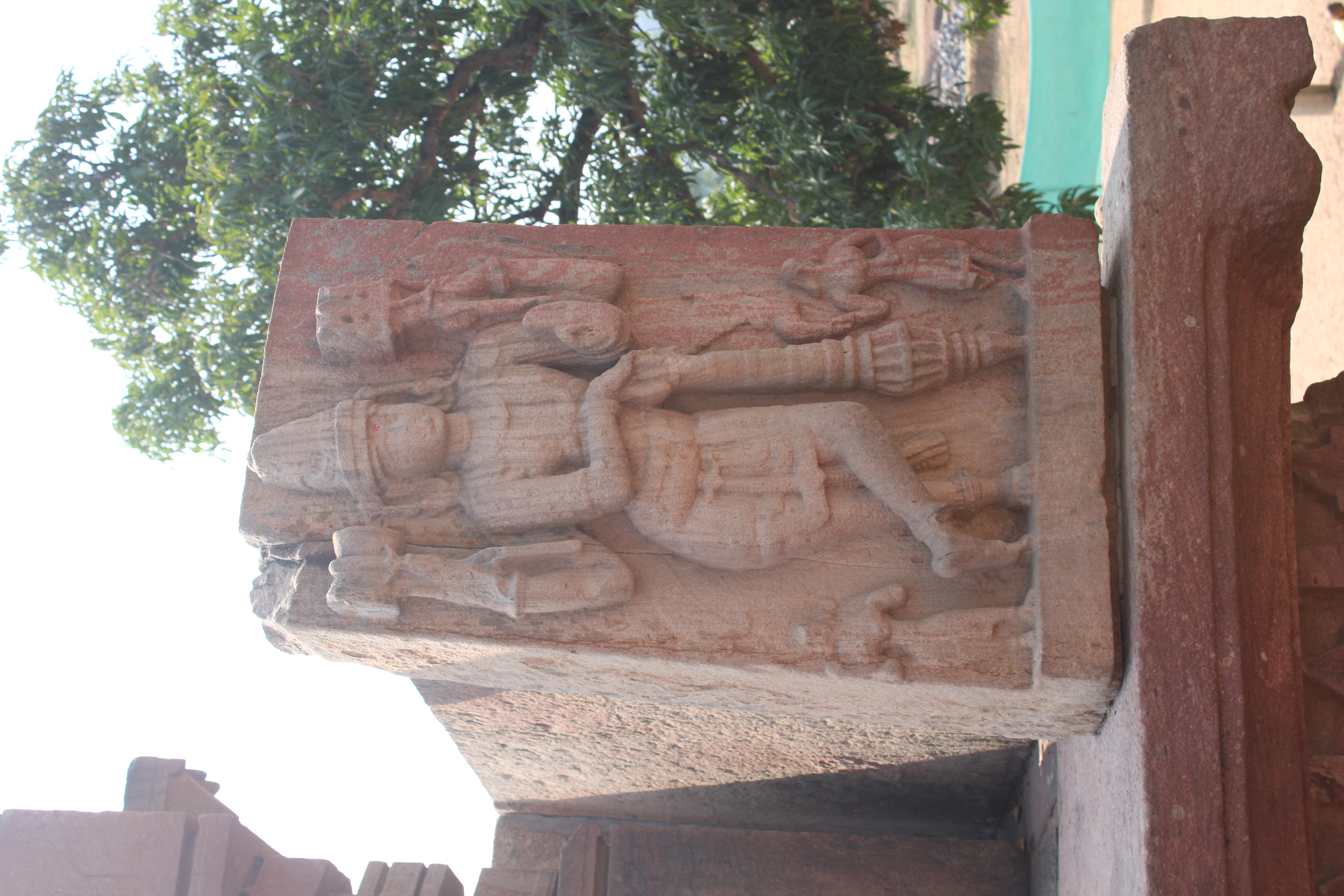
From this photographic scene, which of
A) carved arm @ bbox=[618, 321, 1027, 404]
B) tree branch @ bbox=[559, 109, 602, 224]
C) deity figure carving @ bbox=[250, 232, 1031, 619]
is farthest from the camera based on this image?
tree branch @ bbox=[559, 109, 602, 224]

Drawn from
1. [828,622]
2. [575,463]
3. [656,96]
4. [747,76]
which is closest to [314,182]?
[656,96]

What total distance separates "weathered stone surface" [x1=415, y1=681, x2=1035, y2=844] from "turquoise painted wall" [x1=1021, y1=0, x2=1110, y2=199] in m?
5.67

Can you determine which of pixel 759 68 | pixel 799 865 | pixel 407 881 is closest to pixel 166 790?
pixel 407 881

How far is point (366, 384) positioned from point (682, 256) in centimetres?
108

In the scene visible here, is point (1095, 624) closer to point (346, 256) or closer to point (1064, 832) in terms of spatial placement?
point (1064, 832)

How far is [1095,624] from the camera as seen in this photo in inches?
99.0

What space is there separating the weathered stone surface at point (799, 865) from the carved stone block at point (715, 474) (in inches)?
46.6

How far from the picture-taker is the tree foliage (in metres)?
5.55

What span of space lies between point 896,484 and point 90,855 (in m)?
3.30

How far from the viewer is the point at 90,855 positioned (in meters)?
3.68

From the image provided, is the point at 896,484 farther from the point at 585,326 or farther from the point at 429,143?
the point at 429,143

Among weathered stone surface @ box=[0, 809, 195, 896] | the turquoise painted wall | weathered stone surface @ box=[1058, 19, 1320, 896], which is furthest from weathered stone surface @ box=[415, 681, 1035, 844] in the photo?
the turquoise painted wall

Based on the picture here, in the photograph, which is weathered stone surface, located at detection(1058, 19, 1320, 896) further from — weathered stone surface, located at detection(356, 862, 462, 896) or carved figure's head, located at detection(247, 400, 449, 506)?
weathered stone surface, located at detection(356, 862, 462, 896)

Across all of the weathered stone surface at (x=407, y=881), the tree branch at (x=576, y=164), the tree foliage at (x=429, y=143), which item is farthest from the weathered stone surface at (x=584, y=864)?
the tree branch at (x=576, y=164)
